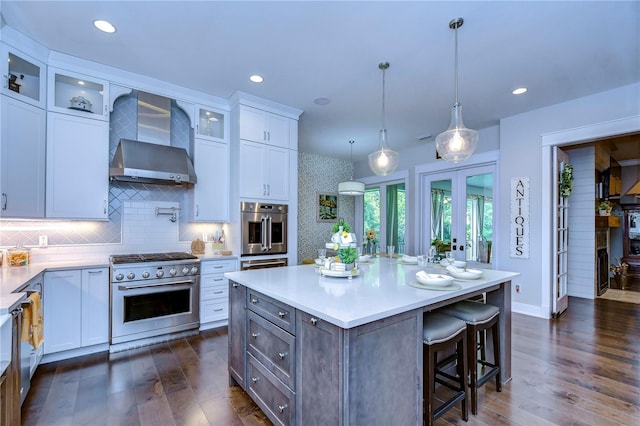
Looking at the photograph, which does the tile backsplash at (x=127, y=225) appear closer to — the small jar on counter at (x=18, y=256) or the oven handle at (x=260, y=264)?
the small jar on counter at (x=18, y=256)

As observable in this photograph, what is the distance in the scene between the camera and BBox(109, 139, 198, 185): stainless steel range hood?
3221 millimetres

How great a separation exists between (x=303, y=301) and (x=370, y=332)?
378mm

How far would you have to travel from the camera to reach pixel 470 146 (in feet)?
8.55

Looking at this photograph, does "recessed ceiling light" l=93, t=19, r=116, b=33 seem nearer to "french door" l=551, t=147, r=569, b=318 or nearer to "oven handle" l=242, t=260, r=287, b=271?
"oven handle" l=242, t=260, r=287, b=271

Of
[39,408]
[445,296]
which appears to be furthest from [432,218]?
[39,408]

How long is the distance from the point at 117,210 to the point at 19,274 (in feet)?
4.08

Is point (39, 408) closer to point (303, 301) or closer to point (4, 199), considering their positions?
point (4, 199)

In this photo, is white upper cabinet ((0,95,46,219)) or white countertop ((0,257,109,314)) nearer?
white countertop ((0,257,109,314))

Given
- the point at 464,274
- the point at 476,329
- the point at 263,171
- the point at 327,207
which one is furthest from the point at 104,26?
the point at 327,207

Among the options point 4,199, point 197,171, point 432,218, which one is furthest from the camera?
point 432,218

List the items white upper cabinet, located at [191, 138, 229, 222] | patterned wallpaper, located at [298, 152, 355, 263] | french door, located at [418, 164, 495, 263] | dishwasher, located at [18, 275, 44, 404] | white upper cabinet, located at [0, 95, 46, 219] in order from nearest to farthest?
dishwasher, located at [18, 275, 44, 404] → white upper cabinet, located at [0, 95, 46, 219] → white upper cabinet, located at [191, 138, 229, 222] → french door, located at [418, 164, 495, 263] → patterned wallpaper, located at [298, 152, 355, 263]

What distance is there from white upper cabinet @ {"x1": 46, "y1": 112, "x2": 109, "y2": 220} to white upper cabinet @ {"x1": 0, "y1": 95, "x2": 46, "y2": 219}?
0.08 meters

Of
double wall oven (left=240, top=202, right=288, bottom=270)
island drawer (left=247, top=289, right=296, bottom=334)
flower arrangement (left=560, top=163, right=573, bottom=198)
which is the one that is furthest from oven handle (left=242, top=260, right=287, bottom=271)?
flower arrangement (left=560, top=163, right=573, bottom=198)

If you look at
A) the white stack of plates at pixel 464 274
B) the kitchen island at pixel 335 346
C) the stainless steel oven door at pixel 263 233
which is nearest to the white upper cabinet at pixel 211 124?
the stainless steel oven door at pixel 263 233
